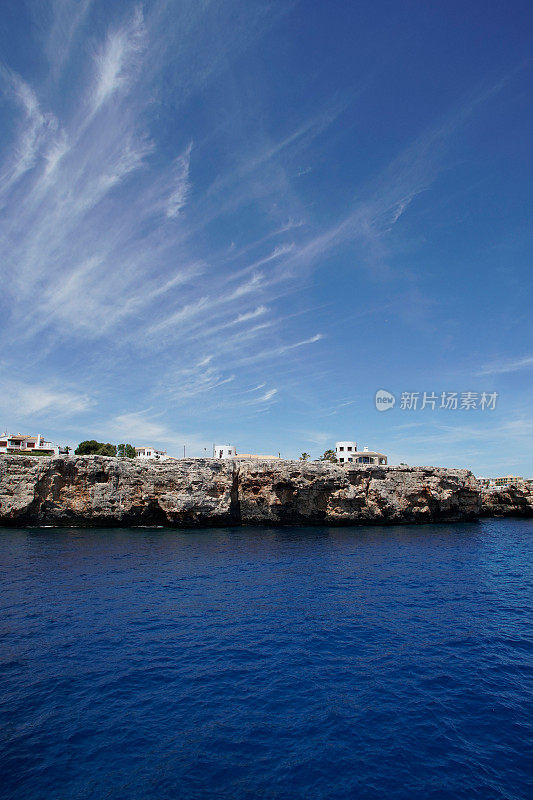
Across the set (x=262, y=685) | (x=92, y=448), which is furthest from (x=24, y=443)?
(x=262, y=685)

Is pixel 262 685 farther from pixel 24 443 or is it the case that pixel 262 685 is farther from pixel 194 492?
pixel 24 443

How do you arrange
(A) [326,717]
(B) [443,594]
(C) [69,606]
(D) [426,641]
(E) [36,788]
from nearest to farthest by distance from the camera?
1. (E) [36,788]
2. (A) [326,717]
3. (D) [426,641]
4. (C) [69,606]
5. (B) [443,594]

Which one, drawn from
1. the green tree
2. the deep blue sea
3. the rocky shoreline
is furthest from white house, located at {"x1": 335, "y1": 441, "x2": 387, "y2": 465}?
the deep blue sea

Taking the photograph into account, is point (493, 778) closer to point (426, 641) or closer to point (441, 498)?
point (426, 641)

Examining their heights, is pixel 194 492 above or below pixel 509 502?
above

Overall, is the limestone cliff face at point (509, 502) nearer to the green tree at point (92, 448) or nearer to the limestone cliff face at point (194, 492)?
the limestone cliff face at point (194, 492)

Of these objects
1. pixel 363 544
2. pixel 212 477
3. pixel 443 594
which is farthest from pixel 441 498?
pixel 443 594

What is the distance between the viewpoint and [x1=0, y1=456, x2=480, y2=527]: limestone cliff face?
187 ft

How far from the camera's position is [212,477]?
58469 millimetres

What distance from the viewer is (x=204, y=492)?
58.5 metres

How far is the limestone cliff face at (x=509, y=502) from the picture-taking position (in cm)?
9244

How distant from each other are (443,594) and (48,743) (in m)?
23.3

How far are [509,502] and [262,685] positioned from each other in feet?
324

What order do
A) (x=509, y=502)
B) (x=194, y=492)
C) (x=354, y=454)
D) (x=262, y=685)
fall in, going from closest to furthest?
1. (x=262, y=685)
2. (x=194, y=492)
3. (x=509, y=502)
4. (x=354, y=454)
